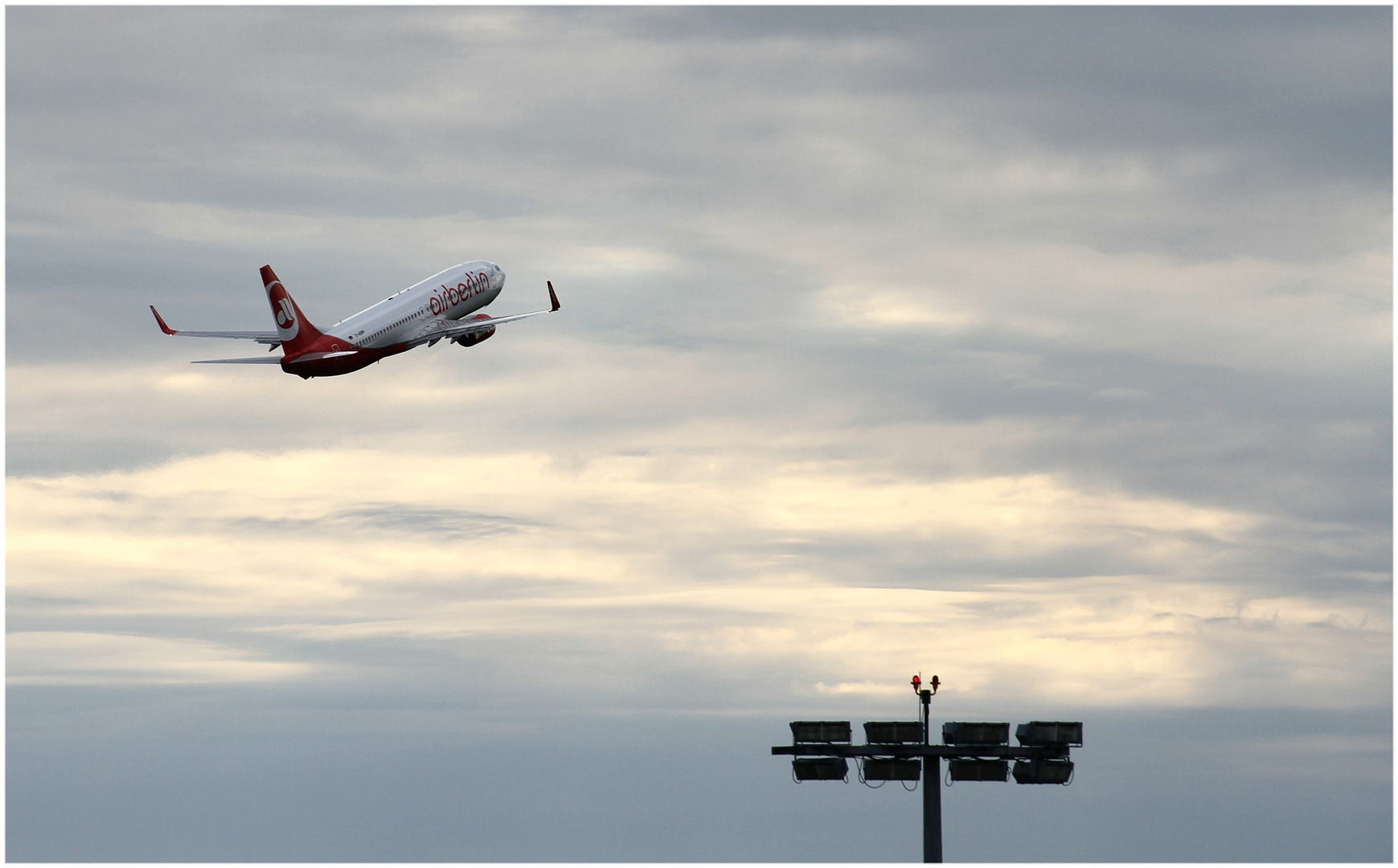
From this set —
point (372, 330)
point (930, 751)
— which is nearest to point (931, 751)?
point (930, 751)

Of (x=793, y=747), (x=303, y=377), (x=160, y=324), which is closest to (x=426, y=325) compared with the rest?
(x=303, y=377)

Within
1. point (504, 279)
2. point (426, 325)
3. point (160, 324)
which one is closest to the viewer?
point (160, 324)

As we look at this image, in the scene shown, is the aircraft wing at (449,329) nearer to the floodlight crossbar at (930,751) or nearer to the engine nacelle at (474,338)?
the engine nacelle at (474,338)

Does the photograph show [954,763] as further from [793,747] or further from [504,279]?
[504,279]

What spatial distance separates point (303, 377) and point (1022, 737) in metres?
60.7

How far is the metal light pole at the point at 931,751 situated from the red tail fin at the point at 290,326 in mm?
52971

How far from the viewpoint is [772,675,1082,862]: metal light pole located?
82875 millimetres

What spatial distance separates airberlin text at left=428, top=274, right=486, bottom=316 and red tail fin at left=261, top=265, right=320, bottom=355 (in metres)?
10.8

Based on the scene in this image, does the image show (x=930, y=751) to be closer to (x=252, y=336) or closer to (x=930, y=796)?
(x=930, y=796)

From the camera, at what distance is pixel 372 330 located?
120750 mm

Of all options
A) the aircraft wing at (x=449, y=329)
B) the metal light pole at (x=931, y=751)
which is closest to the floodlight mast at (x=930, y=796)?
the metal light pole at (x=931, y=751)

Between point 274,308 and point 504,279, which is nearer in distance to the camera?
point 274,308

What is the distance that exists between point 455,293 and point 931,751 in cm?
6143

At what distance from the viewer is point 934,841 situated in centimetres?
8744
